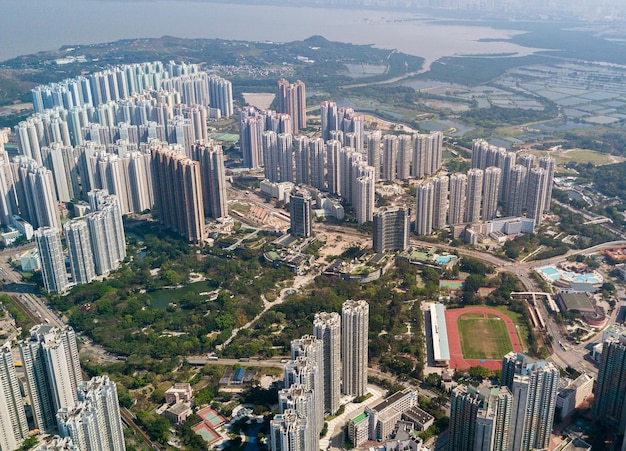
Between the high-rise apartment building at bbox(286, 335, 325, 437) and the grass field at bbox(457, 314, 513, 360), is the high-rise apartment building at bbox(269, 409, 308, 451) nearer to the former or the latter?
the high-rise apartment building at bbox(286, 335, 325, 437)

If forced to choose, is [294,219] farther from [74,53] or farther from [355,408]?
[74,53]

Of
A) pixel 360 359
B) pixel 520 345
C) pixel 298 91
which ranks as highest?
pixel 298 91

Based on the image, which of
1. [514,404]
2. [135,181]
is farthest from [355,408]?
[135,181]

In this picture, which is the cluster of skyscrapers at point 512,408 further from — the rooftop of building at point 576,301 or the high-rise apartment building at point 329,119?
the high-rise apartment building at point 329,119

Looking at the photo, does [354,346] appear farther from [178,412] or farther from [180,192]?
[180,192]

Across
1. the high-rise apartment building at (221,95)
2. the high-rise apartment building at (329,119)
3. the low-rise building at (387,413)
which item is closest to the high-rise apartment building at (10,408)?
the low-rise building at (387,413)

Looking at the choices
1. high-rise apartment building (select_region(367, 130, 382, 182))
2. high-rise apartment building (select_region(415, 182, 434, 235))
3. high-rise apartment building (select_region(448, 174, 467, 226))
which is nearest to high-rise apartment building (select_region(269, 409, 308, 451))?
high-rise apartment building (select_region(415, 182, 434, 235))
